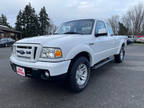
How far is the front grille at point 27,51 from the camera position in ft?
7.67

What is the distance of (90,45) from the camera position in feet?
9.98

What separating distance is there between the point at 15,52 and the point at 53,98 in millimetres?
1523

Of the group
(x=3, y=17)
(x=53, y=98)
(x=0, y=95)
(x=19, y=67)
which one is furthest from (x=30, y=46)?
(x=3, y=17)

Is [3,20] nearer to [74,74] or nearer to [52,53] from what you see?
[52,53]

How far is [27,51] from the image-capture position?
8.09 feet

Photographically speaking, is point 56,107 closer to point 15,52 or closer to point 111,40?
point 15,52

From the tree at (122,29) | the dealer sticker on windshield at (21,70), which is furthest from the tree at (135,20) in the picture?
the dealer sticker on windshield at (21,70)

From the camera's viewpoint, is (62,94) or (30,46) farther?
(62,94)

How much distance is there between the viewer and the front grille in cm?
234

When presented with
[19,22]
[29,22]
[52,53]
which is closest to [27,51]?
[52,53]

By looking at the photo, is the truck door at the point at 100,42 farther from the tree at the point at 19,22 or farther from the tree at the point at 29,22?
the tree at the point at 19,22

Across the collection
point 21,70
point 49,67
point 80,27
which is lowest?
point 21,70

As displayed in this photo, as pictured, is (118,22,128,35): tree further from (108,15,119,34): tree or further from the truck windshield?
the truck windshield

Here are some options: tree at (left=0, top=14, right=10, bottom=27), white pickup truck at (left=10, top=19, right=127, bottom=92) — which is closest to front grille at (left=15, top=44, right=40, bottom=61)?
white pickup truck at (left=10, top=19, right=127, bottom=92)
